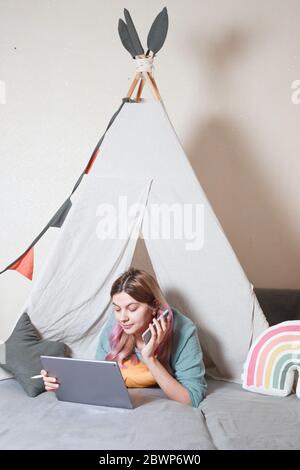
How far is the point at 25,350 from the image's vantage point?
2109 mm

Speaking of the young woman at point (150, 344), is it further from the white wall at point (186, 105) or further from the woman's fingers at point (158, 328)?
the white wall at point (186, 105)

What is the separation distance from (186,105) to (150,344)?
4.69ft

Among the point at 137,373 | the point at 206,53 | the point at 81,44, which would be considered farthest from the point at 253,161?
the point at 137,373

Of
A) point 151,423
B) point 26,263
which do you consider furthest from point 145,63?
point 151,423

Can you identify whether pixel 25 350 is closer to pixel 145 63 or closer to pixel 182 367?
pixel 182 367

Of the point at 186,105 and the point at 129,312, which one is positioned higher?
the point at 186,105

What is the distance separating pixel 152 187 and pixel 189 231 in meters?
0.23

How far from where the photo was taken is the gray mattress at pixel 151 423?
1.59m

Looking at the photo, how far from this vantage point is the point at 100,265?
2201 millimetres

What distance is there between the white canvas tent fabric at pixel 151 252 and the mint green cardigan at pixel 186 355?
15 cm

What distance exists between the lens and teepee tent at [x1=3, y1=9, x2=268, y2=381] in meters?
2.17

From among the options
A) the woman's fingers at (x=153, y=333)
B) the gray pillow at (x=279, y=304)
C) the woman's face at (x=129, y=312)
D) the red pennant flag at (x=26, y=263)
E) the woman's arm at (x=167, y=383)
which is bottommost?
the woman's arm at (x=167, y=383)

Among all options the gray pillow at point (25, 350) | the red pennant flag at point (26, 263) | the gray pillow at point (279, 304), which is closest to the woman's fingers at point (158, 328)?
the gray pillow at point (25, 350)

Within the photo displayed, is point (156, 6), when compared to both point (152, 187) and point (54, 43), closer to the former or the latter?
point (54, 43)
